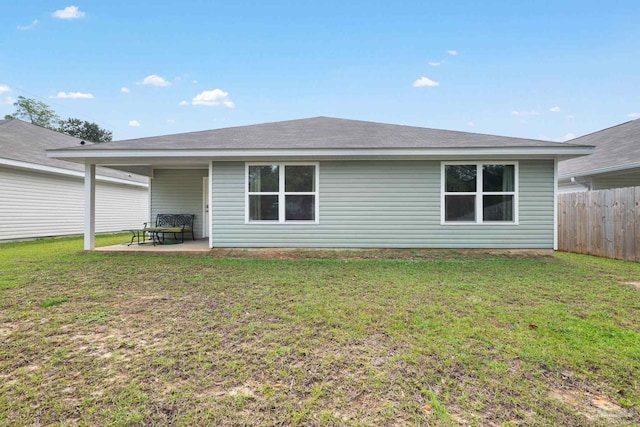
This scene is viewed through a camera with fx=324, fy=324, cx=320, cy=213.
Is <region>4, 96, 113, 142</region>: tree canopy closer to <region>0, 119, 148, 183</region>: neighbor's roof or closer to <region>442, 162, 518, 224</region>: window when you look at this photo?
<region>0, 119, 148, 183</region>: neighbor's roof

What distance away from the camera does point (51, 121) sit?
114 ft

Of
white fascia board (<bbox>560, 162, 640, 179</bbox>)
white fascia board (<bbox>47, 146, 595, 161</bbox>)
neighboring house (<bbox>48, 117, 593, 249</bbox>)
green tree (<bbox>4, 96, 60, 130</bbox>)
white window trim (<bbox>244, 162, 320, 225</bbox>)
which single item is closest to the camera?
white fascia board (<bbox>47, 146, 595, 161</bbox>)

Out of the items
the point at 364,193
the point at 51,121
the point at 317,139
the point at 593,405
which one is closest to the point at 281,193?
the point at 317,139

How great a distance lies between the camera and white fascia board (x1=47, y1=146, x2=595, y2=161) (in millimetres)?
7066

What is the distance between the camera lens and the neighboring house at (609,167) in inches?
357

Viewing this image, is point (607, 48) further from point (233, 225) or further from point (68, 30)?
point (68, 30)

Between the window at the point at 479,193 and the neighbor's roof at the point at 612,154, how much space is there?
12.4ft

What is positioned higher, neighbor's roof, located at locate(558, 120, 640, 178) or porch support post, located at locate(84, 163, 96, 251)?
neighbor's roof, located at locate(558, 120, 640, 178)

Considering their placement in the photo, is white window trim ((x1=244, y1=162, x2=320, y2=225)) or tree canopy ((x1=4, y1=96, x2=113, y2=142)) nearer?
white window trim ((x1=244, y1=162, x2=320, y2=225))

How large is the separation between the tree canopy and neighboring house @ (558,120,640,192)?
4209cm

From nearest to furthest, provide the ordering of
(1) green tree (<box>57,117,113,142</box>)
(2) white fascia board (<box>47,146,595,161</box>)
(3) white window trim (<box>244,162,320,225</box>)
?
(2) white fascia board (<box>47,146,595,161</box>) → (3) white window trim (<box>244,162,320,225</box>) → (1) green tree (<box>57,117,113,142</box>)

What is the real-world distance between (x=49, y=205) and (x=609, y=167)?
17.9 m

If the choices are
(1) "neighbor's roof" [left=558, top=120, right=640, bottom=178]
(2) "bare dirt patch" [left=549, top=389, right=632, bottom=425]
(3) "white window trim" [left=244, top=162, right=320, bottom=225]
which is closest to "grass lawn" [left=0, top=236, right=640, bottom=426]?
(2) "bare dirt patch" [left=549, top=389, right=632, bottom=425]

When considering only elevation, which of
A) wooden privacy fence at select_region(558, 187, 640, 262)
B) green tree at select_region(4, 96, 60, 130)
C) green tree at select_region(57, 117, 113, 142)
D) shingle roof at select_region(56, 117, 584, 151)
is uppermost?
green tree at select_region(4, 96, 60, 130)
